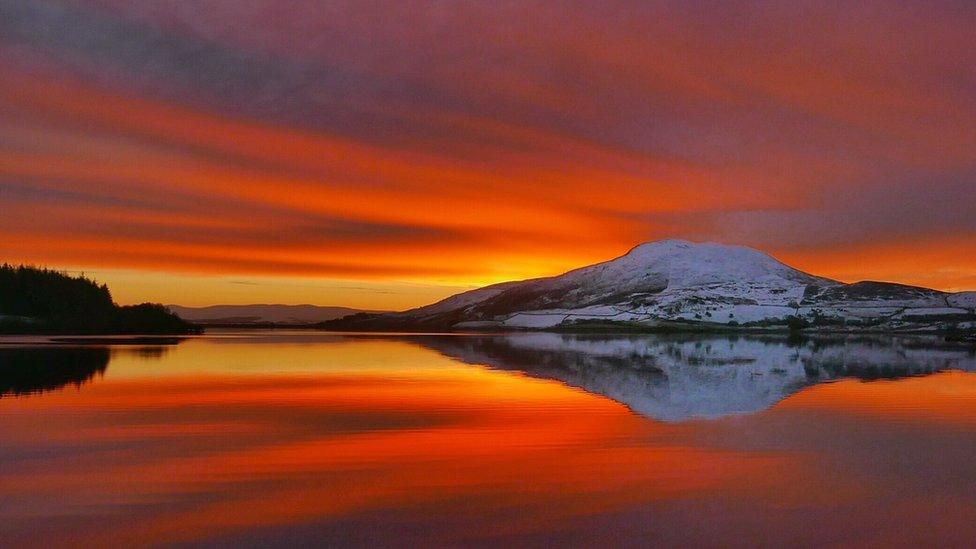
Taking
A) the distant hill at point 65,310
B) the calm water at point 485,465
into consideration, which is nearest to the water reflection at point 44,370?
the calm water at point 485,465

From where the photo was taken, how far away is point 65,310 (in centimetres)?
15712

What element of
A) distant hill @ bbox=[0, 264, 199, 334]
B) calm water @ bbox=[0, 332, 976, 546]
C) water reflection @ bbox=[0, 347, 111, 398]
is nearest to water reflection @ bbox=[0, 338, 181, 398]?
water reflection @ bbox=[0, 347, 111, 398]

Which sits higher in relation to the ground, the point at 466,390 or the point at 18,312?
the point at 18,312

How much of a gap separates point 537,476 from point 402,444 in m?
5.40

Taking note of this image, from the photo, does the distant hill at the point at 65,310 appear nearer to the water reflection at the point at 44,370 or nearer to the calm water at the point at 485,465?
the water reflection at the point at 44,370

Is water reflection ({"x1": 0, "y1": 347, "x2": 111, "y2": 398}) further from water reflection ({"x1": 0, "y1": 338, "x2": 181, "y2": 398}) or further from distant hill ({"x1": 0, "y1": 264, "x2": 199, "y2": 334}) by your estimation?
distant hill ({"x1": 0, "y1": 264, "x2": 199, "y2": 334})

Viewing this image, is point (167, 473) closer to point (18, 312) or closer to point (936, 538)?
point (936, 538)

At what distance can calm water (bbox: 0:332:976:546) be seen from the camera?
13.1 meters

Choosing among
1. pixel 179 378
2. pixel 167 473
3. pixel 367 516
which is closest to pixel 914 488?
pixel 367 516

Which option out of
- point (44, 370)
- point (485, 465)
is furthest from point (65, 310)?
point (485, 465)

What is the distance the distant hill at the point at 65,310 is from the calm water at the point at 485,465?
13035 cm

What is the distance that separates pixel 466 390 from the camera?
119 feet

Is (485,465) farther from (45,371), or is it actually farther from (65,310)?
(65,310)

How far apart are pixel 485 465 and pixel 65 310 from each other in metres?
164
